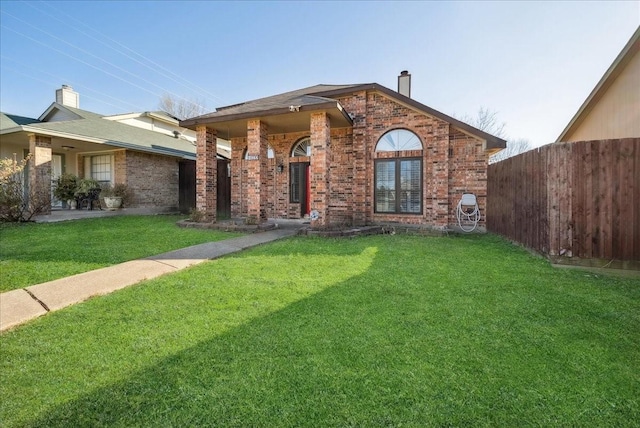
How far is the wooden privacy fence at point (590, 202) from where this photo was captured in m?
4.57

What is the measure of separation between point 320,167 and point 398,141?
2.80m

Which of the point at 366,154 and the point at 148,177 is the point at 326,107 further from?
the point at 148,177

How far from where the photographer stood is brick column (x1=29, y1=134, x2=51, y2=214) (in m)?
10.2

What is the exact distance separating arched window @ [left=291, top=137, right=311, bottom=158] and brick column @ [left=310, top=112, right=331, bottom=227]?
2.56 m

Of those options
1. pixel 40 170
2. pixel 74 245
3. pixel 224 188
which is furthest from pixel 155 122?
pixel 74 245

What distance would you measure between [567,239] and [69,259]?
27.1 ft

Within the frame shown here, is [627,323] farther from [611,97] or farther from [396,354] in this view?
[611,97]

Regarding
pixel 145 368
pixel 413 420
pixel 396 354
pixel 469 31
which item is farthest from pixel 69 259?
pixel 469 31

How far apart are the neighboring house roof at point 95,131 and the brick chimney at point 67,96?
87 cm

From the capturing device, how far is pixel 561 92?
1488cm

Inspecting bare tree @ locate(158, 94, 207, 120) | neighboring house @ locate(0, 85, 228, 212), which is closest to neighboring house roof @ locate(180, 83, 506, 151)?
neighboring house @ locate(0, 85, 228, 212)

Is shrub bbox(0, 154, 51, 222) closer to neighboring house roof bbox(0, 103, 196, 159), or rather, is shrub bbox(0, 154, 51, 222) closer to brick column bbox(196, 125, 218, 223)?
neighboring house roof bbox(0, 103, 196, 159)

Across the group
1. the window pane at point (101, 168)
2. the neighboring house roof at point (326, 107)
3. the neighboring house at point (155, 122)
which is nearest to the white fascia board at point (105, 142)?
the neighboring house at point (155, 122)

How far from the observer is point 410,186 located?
928 cm
